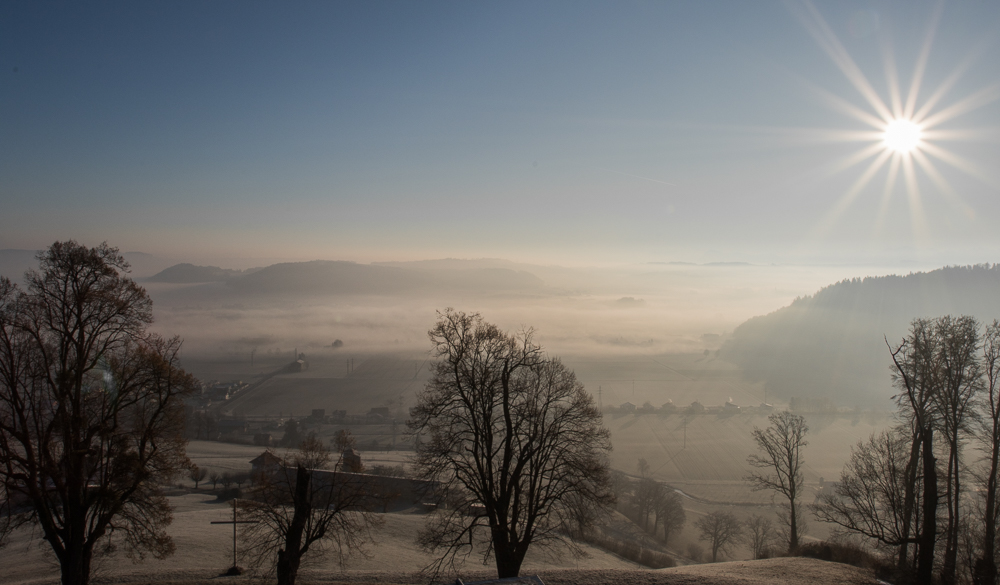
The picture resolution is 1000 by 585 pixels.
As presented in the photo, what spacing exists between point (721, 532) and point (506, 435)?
3085cm

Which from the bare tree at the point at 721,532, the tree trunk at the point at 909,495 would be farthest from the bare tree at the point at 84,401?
the bare tree at the point at 721,532

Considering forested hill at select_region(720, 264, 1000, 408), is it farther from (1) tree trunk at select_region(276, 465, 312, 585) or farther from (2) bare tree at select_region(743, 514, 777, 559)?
(1) tree trunk at select_region(276, 465, 312, 585)

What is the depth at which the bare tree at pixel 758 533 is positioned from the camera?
34.1 metres

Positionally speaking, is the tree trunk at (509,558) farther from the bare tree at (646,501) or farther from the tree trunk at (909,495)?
the bare tree at (646,501)

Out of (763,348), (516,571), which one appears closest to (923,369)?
(516,571)

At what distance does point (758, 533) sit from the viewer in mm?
37281

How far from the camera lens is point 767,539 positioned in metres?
35.8

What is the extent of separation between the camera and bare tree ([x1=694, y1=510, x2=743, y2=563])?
34.9 meters

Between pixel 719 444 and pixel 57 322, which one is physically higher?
pixel 57 322

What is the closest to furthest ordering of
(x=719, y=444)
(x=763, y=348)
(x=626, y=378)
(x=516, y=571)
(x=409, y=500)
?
(x=516, y=571)
(x=409, y=500)
(x=719, y=444)
(x=626, y=378)
(x=763, y=348)

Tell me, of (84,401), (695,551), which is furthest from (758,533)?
(84,401)

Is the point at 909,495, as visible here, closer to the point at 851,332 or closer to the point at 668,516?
the point at 668,516

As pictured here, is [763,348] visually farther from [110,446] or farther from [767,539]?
[110,446]

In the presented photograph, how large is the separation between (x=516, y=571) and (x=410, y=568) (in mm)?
8916
